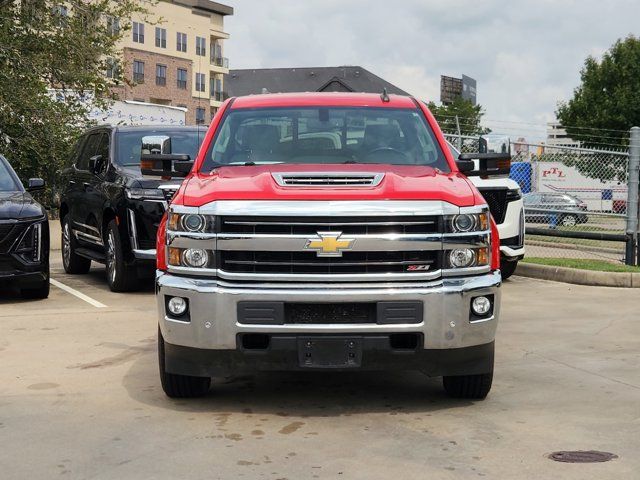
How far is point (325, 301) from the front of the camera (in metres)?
5.77

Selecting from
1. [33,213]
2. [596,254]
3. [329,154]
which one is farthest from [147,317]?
[596,254]

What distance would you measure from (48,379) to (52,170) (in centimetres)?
1588

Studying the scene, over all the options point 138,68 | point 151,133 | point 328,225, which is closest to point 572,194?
point 151,133

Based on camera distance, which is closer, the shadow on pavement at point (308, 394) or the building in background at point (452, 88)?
the shadow on pavement at point (308, 394)

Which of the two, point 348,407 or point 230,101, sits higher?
point 230,101

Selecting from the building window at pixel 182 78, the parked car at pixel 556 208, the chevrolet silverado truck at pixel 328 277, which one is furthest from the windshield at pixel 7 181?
the building window at pixel 182 78

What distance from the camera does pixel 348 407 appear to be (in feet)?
20.6

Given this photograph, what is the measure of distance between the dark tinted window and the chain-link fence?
5927 millimetres

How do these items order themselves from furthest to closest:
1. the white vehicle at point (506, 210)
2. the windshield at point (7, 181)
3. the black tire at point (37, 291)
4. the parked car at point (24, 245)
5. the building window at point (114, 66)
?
the building window at point (114, 66) < the white vehicle at point (506, 210) < the windshield at point (7, 181) < the black tire at point (37, 291) < the parked car at point (24, 245)

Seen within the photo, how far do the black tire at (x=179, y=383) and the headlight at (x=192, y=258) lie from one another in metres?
0.51

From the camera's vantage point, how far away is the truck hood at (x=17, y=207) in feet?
36.5

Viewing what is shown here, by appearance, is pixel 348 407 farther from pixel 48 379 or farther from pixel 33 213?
pixel 33 213

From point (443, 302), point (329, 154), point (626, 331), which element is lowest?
point (626, 331)

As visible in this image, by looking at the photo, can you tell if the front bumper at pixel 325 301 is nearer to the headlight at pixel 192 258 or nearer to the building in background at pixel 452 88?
the headlight at pixel 192 258
